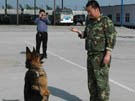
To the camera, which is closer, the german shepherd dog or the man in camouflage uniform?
the german shepherd dog

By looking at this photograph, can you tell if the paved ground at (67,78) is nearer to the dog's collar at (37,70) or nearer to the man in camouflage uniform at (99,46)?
the man in camouflage uniform at (99,46)

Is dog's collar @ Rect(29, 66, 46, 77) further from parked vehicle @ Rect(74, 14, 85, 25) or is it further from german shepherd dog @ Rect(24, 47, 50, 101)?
parked vehicle @ Rect(74, 14, 85, 25)

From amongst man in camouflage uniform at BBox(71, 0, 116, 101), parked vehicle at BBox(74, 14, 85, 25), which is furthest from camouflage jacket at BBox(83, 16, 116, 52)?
parked vehicle at BBox(74, 14, 85, 25)

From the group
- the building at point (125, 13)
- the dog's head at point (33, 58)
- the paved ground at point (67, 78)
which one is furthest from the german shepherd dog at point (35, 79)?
the building at point (125, 13)

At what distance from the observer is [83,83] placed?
775 cm

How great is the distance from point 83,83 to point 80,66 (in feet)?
8.37

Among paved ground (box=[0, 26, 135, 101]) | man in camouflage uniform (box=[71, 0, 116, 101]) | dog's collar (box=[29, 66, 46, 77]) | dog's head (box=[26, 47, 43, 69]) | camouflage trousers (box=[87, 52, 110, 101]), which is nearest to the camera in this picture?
dog's head (box=[26, 47, 43, 69])

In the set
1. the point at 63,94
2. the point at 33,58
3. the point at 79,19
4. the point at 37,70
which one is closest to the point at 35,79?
the point at 37,70

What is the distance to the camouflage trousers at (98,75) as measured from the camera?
4.91m

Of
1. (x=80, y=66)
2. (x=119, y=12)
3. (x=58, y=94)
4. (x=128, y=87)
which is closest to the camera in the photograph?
(x=58, y=94)

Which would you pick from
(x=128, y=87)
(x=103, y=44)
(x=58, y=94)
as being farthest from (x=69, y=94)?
(x=103, y=44)

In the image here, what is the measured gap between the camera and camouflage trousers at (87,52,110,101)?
4.91 meters

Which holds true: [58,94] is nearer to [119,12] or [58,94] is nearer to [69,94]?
[69,94]

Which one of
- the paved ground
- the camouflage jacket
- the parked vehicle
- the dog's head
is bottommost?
the paved ground
